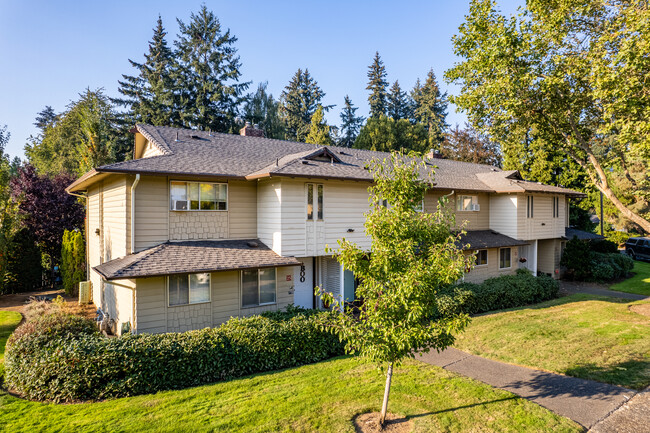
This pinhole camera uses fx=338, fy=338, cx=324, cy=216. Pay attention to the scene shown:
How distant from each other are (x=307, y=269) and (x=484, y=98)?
11.4m

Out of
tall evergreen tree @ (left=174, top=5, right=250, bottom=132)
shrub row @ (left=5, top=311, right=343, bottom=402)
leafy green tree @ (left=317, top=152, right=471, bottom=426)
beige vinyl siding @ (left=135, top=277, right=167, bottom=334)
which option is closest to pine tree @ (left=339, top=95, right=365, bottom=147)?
tall evergreen tree @ (left=174, top=5, right=250, bottom=132)

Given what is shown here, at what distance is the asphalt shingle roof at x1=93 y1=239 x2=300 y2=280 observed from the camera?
1026 centimetres

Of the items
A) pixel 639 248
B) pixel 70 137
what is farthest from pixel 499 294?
pixel 70 137

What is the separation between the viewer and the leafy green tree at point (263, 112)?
131 feet

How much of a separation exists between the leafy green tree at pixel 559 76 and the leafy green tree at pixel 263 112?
26.8 meters

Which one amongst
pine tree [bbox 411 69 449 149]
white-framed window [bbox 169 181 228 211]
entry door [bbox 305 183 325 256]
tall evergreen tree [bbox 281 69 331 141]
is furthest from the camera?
pine tree [bbox 411 69 449 149]

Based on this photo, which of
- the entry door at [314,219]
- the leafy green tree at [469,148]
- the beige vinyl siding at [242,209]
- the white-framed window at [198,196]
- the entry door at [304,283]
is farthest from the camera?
the leafy green tree at [469,148]

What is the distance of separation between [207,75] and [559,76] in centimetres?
3408

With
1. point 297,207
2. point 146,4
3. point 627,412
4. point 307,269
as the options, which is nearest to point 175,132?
point 146,4

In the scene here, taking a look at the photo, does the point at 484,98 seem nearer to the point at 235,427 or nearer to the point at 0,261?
the point at 235,427

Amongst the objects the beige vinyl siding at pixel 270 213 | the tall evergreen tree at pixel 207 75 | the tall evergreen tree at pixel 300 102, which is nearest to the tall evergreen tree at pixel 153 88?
the tall evergreen tree at pixel 207 75

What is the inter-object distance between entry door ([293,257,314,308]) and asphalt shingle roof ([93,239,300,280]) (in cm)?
180

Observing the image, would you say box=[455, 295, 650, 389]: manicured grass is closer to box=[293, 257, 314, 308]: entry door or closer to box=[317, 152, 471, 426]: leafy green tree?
box=[317, 152, 471, 426]: leafy green tree

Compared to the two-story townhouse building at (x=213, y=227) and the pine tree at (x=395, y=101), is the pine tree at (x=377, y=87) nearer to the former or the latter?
the pine tree at (x=395, y=101)
